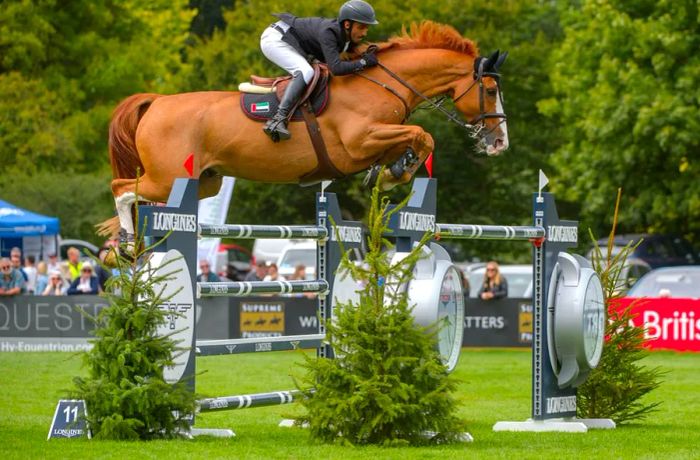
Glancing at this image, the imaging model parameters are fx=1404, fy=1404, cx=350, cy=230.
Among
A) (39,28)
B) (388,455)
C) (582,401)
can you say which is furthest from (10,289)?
(39,28)

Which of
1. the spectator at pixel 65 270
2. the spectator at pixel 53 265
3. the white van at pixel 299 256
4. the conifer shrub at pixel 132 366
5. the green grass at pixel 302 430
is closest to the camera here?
the green grass at pixel 302 430

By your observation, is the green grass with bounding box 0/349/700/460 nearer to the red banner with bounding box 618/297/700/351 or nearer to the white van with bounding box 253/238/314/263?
the red banner with bounding box 618/297/700/351

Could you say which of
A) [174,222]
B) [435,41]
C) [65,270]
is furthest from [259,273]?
[174,222]

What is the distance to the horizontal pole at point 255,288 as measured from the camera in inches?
341

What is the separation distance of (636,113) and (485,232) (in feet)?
70.0

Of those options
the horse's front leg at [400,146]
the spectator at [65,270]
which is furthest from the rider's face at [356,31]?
the spectator at [65,270]

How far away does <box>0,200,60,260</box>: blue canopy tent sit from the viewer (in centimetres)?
2586

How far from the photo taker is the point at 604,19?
31406 mm

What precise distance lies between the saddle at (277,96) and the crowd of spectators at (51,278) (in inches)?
372

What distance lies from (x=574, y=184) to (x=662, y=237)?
2597 millimetres

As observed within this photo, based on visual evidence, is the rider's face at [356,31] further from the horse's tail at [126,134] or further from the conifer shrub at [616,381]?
the conifer shrub at [616,381]

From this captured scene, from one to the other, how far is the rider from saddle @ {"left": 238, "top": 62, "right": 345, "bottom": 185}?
0.23 feet

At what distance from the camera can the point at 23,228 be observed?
85.1 feet

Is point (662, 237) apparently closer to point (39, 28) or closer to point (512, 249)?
point (512, 249)
